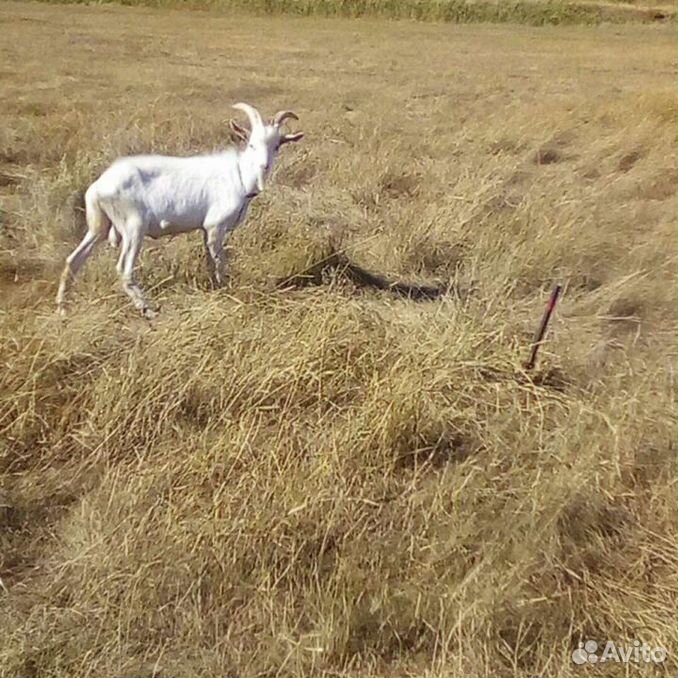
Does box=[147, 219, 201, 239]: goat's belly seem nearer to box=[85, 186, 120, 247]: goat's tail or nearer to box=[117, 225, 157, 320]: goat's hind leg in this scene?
box=[117, 225, 157, 320]: goat's hind leg

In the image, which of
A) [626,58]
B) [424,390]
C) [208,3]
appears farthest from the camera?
[208,3]

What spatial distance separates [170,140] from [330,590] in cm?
699

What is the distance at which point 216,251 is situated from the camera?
5668 millimetres

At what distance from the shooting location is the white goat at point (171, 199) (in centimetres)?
531

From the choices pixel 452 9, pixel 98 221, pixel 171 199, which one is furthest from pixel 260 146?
pixel 452 9

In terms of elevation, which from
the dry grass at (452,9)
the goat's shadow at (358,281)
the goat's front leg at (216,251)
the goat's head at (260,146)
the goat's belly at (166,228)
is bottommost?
the dry grass at (452,9)

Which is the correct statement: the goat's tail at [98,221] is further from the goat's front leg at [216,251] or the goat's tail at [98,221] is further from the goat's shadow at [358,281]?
the goat's shadow at [358,281]

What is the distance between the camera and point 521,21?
3828 cm

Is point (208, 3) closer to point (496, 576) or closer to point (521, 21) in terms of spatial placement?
point (521, 21)

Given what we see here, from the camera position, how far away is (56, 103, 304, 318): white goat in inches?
209

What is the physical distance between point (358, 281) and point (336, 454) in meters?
2.52

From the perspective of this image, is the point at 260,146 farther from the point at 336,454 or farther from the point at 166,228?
the point at 336,454

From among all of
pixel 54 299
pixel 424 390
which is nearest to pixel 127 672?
pixel 424 390

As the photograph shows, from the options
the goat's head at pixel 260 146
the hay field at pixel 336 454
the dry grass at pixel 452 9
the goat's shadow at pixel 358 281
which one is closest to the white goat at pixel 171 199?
the goat's head at pixel 260 146
